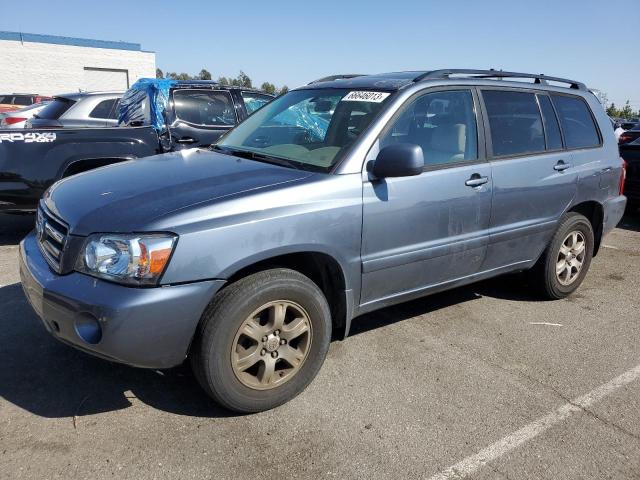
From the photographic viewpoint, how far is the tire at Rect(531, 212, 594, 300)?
4.45m

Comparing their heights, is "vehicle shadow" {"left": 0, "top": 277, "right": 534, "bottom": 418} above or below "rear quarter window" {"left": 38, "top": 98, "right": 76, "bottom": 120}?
below

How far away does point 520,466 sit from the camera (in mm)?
2521

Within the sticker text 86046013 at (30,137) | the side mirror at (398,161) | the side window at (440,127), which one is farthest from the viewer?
the sticker text 86046013 at (30,137)

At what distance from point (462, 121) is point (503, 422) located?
2027 millimetres

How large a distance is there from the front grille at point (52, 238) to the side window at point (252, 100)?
442 cm

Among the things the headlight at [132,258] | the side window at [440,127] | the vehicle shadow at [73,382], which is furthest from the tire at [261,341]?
the side window at [440,127]

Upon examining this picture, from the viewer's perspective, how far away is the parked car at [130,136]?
5.30m

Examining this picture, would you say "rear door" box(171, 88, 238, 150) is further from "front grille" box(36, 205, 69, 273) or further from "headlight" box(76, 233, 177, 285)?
"headlight" box(76, 233, 177, 285)

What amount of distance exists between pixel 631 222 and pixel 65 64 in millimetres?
37870

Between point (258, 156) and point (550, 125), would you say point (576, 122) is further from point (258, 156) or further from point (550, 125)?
point (258, 156)

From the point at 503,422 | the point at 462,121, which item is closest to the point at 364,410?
the point at 503,422

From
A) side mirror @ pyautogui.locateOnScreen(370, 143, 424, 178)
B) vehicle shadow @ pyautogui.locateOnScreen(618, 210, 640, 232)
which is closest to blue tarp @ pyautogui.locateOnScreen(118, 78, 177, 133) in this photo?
side mirror @ pyautogui.locateOnScreen(370, 143, 424, 178)

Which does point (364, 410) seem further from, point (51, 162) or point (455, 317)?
point (51, 162)

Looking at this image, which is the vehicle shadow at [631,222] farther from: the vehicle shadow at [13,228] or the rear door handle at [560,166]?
the vehicle shadow at [13,228]
